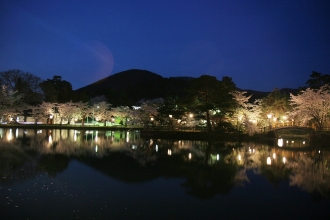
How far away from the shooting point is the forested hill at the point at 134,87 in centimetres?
6644

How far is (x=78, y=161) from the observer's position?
14195 millimetres

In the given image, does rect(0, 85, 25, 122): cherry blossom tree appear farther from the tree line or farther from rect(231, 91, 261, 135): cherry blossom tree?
rect(231, 91, 261, 135): cherry blossom tree

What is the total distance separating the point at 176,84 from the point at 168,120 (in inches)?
2494

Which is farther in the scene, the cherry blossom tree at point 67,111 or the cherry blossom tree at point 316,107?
the cherry blossom tree at point 67,111

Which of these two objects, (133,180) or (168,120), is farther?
(168,120)

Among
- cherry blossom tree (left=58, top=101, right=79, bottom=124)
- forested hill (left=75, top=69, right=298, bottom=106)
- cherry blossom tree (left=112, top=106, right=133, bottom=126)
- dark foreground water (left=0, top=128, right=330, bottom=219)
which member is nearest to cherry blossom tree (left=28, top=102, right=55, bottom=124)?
cherry blossom tree (left=58, top=101, right=79, bottom=124)

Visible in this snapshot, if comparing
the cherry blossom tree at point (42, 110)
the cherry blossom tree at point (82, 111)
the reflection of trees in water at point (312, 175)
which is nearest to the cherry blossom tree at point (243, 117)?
the reflection of trees in water at point (312, 175)

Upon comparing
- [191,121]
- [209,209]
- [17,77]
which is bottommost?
[209,209]

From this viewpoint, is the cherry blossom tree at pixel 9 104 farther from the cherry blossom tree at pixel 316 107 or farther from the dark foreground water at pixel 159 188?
the cherry blossom tree at pixel 316 107

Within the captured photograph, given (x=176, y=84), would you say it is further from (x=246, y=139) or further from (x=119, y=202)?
(x=119, y=202)

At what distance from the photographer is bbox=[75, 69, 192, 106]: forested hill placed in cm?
6644

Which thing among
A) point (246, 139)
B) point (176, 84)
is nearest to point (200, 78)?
point (246, 139)

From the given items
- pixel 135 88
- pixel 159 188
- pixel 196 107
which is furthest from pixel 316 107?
pixel 135 88

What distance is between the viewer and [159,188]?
9.70 meters
